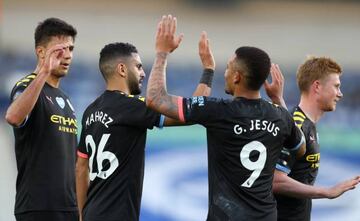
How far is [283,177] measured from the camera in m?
6.31

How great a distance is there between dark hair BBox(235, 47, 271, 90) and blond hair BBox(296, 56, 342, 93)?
56.3 inches

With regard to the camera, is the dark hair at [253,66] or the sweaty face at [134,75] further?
the sweaty face at [134,75]

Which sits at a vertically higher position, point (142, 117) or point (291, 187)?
point (142, 117)

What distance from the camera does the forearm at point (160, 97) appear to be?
5.67 m

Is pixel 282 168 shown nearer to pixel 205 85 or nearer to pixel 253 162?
pixel 253 162

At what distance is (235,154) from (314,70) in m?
1.80

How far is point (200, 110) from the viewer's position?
223 inches

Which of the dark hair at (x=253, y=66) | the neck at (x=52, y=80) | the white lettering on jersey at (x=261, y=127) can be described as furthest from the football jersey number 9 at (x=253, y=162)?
the neck at (x=52, y=80)

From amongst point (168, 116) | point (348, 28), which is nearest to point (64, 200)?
point (168, 116)

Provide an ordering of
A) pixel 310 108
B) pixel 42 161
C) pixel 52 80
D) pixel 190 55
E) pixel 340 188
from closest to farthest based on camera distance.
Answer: pixel 340 188 → pixel 42 161 → pixel 52 80 → pixel 310 108 → pixel 190 55

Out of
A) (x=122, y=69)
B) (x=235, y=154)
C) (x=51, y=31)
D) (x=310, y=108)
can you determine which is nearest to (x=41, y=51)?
(x=51, y=31)

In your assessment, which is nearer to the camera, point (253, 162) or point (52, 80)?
point (253, 162)

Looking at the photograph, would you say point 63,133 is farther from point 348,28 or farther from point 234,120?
point 348,28

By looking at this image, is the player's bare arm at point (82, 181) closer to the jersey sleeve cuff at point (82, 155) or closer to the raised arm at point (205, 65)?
the jersey sleeve cuff at point (82, 155)
